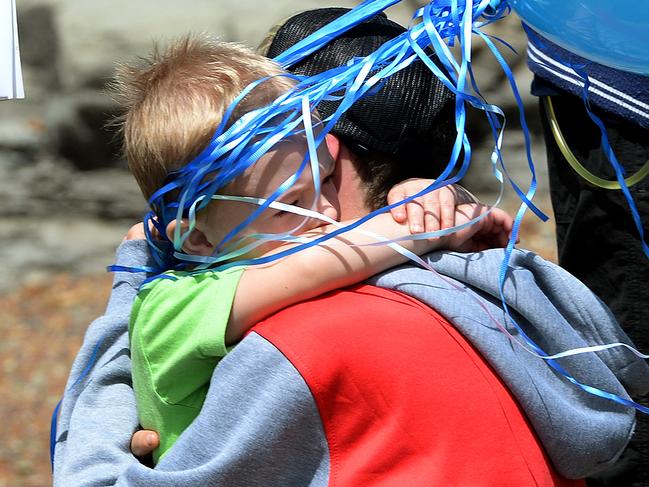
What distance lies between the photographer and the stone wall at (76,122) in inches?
179

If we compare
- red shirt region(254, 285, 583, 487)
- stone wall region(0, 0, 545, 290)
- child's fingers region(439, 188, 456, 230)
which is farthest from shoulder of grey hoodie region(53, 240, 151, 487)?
stone wall region(0, 0, 545, 290)

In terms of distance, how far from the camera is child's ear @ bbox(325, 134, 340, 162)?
156cm

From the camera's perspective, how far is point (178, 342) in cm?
139

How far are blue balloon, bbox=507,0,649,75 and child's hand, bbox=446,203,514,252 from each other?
270 mm

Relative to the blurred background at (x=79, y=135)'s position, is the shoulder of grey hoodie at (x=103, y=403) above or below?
above

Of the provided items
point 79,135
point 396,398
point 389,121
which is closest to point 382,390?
point 396,398

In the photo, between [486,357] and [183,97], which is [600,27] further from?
[183,97]

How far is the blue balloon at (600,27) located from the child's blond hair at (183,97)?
1.27ft

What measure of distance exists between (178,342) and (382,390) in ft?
0.98

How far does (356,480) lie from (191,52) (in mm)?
701

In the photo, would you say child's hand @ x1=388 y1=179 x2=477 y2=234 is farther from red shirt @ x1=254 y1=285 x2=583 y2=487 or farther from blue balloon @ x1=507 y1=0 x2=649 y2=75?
blue balloon @ x1=507 y1=0 x2=649 y2=75

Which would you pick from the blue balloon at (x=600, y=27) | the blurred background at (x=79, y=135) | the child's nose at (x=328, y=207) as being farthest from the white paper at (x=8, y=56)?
the blurred background at (x=79, y=135)

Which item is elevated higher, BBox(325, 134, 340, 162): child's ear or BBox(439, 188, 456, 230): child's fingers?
BBox(325, 134, 340, 162): child's ear

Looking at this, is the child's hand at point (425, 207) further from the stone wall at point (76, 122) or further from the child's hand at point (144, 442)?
the stone wall at point (76, 122)
